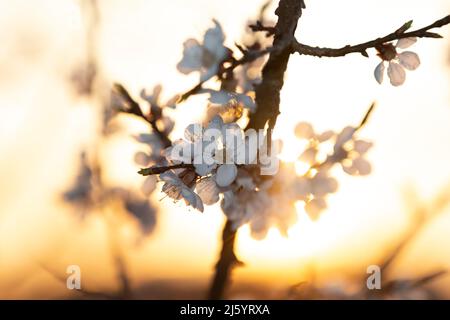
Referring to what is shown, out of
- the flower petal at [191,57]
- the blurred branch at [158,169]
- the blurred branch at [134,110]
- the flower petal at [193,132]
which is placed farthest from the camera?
the blurred branch at [134,110]

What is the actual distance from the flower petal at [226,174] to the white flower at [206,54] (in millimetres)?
226

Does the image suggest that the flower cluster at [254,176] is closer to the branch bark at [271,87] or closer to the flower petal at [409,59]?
the branch bark at [271,87]

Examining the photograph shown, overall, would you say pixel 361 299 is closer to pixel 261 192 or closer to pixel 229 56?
pixel 261 192

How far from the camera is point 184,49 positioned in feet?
4.17

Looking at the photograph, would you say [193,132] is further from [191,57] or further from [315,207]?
[315,207]

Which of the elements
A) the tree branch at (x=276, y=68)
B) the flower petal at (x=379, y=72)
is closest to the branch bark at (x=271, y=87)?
the tree branch at (x=276, y=68)

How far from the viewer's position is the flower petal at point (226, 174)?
3.68ft

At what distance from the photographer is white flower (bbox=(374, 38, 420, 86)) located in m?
1.26

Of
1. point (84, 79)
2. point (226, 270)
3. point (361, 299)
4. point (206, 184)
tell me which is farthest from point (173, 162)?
point (84, 79)

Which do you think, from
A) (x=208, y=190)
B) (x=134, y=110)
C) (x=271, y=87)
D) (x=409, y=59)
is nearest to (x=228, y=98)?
(x=271, y=87)

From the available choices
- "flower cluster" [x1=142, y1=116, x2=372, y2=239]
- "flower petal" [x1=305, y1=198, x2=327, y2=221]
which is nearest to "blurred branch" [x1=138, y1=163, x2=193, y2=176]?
"flower cluster" [x1=142, y1=116, x2=372, y2=239]

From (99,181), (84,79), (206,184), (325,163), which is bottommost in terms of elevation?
(206,184)
